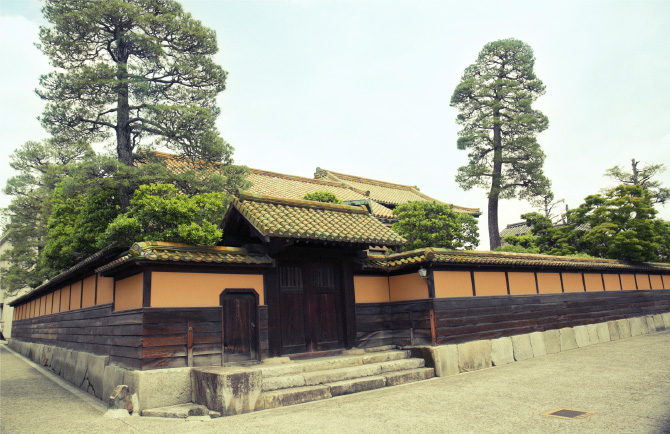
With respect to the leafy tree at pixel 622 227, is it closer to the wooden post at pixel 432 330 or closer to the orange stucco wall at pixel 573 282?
the orange stucco wall at pixel 573 282

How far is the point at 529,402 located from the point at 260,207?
730 cm

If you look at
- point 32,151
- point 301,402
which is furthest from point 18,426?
point 32,151

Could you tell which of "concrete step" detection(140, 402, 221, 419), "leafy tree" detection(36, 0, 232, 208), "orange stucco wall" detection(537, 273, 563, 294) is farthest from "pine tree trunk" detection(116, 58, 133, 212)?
"orange stucco wall" detection(537, 273, 563, 294)

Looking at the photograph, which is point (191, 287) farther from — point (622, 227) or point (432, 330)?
point (622, 227)

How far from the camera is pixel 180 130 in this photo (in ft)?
45.8

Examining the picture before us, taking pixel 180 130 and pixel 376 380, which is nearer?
pixel 376 380

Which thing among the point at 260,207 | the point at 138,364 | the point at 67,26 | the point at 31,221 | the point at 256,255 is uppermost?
the point at 67,26

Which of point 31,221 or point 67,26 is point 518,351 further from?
point 31,221

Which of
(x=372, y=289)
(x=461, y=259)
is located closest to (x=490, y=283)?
(x=461, y=259)

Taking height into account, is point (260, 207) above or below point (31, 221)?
below

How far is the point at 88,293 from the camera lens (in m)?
13.1

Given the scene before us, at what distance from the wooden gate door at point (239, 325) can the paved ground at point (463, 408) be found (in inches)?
85.3

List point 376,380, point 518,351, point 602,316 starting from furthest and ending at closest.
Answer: point 602,316 < point 518,351 < point 376,380

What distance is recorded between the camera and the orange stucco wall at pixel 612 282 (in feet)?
57.4
